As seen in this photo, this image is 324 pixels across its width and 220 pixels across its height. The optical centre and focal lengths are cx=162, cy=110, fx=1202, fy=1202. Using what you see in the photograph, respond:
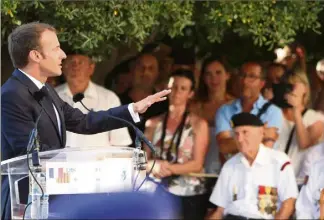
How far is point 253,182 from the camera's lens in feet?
32.0

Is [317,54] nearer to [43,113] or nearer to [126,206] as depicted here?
[43,113]

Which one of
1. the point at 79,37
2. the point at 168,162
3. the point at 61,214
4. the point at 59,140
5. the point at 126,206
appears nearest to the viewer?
the point at 126,206

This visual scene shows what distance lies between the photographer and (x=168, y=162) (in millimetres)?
9984

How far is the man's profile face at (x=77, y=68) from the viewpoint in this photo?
9.66 metres

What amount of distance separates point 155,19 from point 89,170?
3.70 m

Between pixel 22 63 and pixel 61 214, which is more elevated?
pixel 22 63

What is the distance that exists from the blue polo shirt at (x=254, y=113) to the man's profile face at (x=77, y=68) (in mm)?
1198

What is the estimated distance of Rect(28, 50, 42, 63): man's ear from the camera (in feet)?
21.6

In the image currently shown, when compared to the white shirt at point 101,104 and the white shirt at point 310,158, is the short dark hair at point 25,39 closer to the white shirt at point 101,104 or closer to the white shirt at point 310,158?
the white shirt at point 101,104

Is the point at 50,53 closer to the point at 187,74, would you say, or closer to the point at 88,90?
the point at 88,90

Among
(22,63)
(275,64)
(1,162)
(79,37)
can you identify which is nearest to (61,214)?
(1,162)

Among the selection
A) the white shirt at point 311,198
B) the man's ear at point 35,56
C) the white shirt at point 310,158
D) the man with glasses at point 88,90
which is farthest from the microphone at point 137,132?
the white shirt at point 310,158

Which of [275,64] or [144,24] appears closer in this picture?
[144,24]

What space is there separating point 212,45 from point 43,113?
444 centimetres
